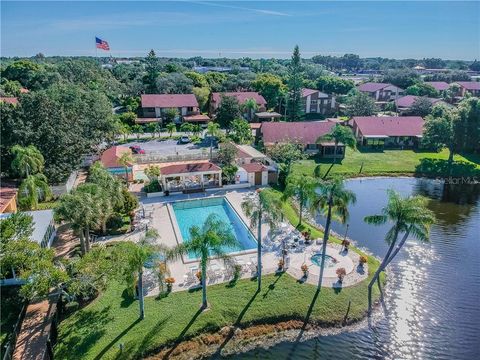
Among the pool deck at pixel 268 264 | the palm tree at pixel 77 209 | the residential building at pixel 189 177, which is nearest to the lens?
the palm tree at pixel 77 209

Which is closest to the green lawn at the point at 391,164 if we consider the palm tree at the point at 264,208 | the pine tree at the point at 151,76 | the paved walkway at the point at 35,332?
the palm tree at the point at 264,208

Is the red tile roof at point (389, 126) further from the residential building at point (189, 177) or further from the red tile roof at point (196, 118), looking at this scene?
the residential building at point (189, 177)

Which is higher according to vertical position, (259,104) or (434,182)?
(259,104)

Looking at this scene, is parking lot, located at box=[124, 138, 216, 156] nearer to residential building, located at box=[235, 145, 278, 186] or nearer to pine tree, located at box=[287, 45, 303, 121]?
residential building, located at box=[235, 145, 278, 186]

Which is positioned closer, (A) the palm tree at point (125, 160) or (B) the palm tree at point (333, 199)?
(B) the palm tree at point (333, 199)

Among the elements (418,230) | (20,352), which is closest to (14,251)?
(20,352)

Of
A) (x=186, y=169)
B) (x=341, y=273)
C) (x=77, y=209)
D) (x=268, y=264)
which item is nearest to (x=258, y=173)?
(x=186, y=169)

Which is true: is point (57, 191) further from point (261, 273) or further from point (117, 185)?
point (261, 273)
